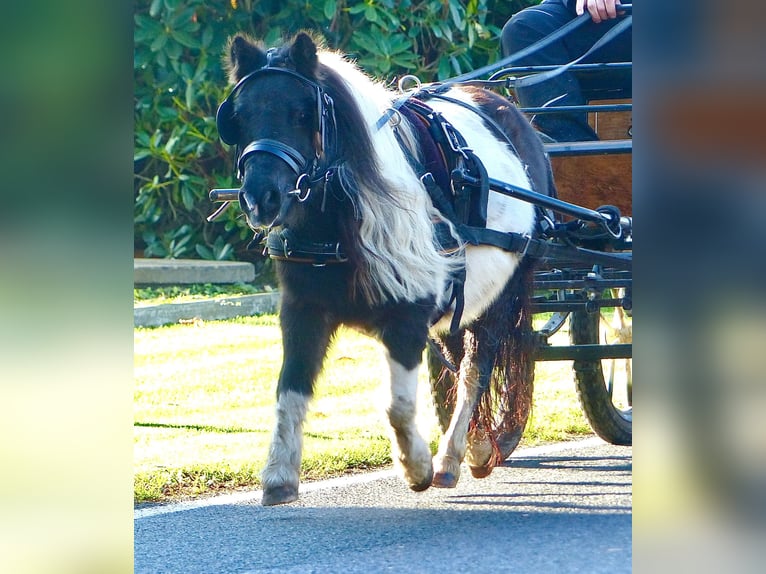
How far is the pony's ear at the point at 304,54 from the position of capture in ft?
10.3

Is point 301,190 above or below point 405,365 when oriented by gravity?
above

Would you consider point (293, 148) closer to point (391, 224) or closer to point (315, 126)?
point (315, 126)

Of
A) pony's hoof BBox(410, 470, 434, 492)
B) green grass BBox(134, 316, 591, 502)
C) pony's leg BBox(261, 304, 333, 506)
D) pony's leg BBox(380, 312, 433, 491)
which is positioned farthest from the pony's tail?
pony's leg BBox(261, 304, 333, 506)

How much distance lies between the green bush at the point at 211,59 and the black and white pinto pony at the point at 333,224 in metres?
4.92

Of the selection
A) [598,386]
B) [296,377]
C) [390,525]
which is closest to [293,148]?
[296,377]

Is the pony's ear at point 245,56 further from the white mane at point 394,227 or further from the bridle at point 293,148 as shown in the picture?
the white mane at point 394,227

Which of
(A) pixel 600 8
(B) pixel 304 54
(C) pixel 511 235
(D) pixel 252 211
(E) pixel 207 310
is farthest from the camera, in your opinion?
(E) pixel 207 310

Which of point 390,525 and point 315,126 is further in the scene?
point 390,525

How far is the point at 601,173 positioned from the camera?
445 centimetres

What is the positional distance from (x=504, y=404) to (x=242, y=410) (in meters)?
1.74

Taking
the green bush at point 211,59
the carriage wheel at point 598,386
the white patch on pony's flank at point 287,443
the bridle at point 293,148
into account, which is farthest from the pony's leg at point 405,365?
the green bush at point 211,59

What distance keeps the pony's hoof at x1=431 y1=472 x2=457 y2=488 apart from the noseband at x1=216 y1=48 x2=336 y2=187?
1382mm
